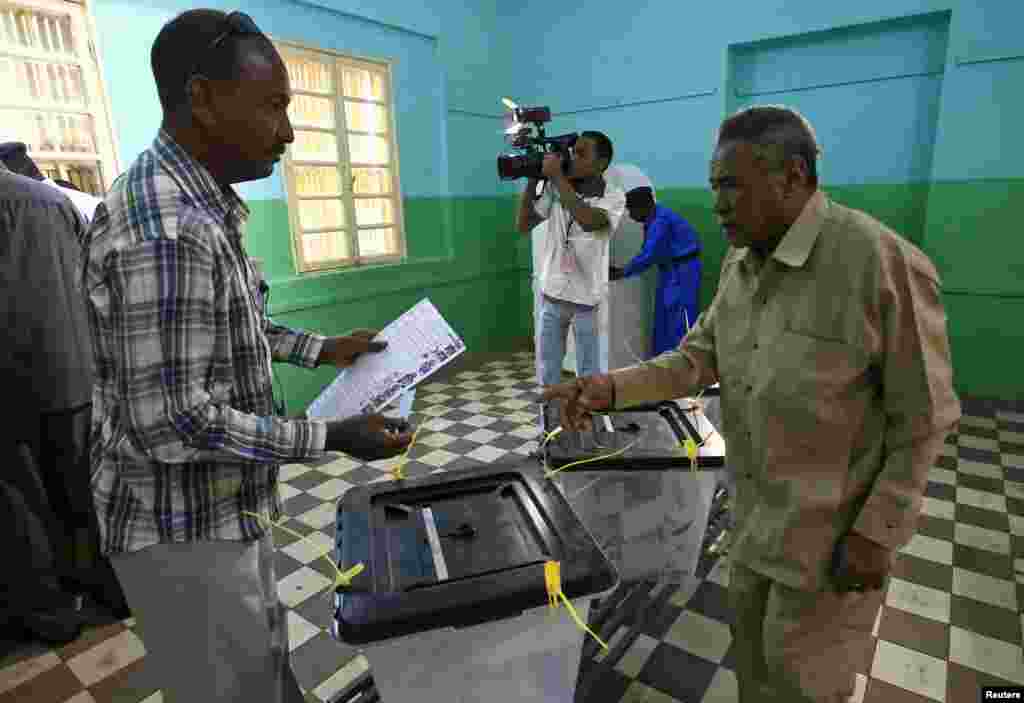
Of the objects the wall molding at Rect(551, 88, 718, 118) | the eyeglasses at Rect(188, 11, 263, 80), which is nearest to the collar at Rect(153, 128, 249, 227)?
the eyeglasses at Rect(188, 11, 263, 80)

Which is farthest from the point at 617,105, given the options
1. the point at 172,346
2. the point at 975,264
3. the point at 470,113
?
the point at 172,346

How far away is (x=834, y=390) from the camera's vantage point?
97 centimetres

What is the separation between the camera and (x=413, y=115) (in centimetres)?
416

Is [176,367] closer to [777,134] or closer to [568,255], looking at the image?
[777,134]

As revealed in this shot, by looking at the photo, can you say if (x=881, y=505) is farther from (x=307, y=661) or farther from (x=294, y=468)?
(x=294, y=468)

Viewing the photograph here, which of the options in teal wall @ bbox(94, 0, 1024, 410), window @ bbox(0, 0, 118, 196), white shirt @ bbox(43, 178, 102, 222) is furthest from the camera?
teal wall @ bbox(94, 0, 1024, 410)

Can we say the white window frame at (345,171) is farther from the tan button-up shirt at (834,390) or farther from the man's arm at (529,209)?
the tan button-up shirt at (834,390)

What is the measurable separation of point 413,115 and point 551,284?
6.61 feet

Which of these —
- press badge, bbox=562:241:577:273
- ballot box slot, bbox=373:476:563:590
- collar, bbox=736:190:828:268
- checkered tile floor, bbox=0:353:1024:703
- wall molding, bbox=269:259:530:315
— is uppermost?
collar, bbox=736:190:828:268

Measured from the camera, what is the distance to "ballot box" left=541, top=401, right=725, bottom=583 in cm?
150

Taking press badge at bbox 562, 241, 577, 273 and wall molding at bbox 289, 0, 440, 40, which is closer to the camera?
press badge at bbox 562, 241, 577, 273

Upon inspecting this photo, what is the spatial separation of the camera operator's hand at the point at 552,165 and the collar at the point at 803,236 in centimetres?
184

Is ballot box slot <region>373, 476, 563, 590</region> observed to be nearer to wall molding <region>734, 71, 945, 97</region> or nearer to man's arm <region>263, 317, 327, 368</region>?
man's arm <region>263, 317, 327, 368</region>

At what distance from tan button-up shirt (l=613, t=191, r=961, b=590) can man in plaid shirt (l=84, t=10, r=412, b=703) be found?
69 cm
